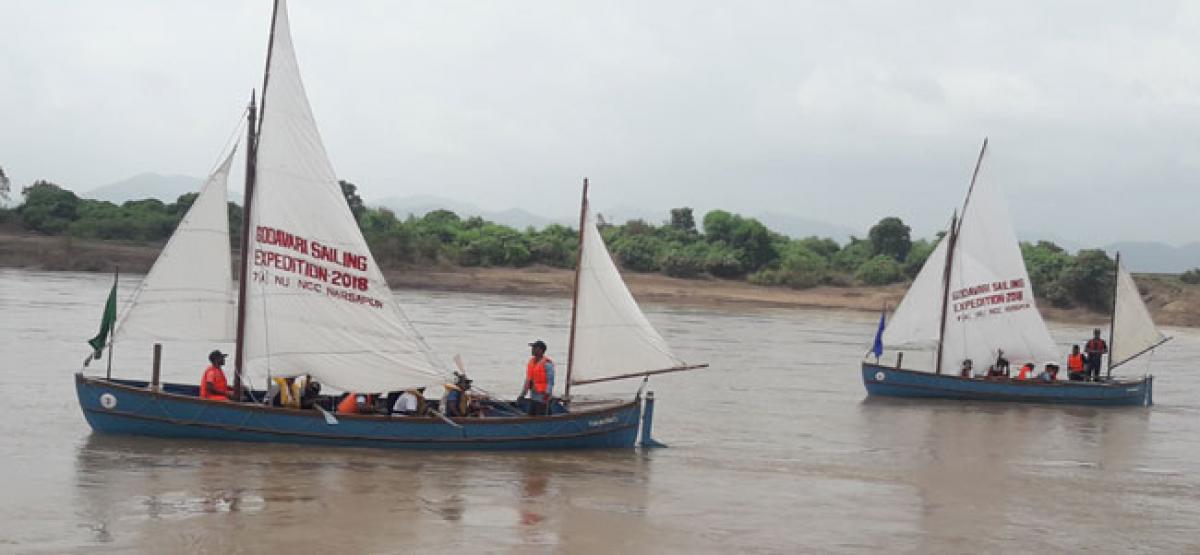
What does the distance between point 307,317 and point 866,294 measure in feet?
164

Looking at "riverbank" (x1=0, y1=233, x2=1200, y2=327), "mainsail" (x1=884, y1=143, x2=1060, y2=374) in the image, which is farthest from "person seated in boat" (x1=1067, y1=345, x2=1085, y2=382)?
"riverbank" (x1=0, y1=233, x2=1200, y2=327)

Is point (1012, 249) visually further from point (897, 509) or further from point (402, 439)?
point (402, 439)

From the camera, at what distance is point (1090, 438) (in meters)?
25.4

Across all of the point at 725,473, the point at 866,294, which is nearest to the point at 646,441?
the point at 725,473

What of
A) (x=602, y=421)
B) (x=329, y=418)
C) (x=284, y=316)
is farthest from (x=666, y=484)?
(x=284, y=316)

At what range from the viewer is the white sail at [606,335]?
20.5 metres

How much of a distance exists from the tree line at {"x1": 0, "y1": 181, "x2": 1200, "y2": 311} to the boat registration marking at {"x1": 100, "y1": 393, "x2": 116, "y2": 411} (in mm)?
41849

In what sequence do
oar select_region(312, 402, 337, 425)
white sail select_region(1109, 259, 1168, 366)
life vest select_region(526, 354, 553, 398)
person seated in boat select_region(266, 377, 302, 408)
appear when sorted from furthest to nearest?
1. white sail select_region(1109, 259, 1168, 366)
2. life vest select_region(526, 354, 553, 398)
3. person seated in boat select_region(266, 377, 302, 408)
4. oar select_region(312, 402, 337, 425)

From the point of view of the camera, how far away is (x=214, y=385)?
18.5 meters

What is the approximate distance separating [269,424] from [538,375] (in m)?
4.00

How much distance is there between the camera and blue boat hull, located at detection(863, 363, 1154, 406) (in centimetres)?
A: 2975

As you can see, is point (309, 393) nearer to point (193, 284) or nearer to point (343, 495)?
point (193, 284)

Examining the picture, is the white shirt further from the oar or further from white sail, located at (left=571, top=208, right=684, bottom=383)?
white sail, located at (left=571, top=208, right=684, bottom=383)

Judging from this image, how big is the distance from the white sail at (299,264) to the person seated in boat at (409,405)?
0.37 metres
